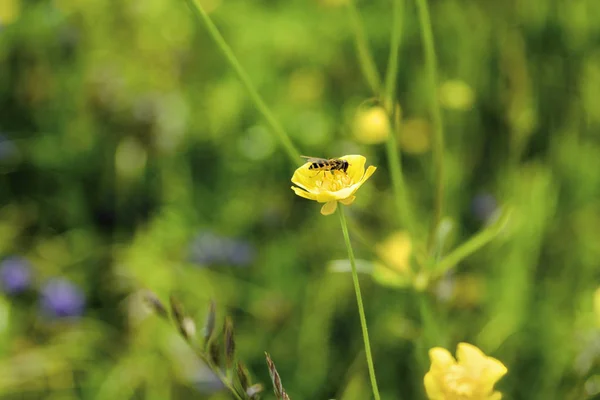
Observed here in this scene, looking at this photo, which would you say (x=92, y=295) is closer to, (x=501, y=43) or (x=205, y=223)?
(x=205, y=223)

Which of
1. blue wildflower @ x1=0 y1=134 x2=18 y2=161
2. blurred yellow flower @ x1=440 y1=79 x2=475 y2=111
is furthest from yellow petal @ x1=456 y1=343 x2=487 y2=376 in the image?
blue wildflower @ x1=0 y1=134 x2=18 y2=161

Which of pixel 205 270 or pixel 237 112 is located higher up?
pixel 237 112

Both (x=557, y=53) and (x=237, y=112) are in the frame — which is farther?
(x=237, y=112)

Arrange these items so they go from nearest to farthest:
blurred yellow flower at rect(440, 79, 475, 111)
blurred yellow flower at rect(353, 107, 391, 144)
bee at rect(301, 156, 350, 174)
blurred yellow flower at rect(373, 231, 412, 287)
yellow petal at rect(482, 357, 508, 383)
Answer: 1. yellow petal at rect(482, 357, 508, 383)
2. bee at rect(301, 156, 350, 174)
3. blurred yellow flower at rect(373, 231, 412, 287)
4. blurred yellow flower at rect(353, 107, 391, 144)
5. blurred yellow flower at rect(440, 79, 475, 111)

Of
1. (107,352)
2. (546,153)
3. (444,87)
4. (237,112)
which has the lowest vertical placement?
(107,352)

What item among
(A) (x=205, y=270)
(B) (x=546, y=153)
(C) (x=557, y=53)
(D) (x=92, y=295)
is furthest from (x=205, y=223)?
(C) (x=557, y=53)

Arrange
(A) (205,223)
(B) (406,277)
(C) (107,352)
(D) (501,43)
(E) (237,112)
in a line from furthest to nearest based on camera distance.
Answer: (E) (237,112), (D) (501,43), (A) (205,223), (C) (107,352), (B) (406,277)

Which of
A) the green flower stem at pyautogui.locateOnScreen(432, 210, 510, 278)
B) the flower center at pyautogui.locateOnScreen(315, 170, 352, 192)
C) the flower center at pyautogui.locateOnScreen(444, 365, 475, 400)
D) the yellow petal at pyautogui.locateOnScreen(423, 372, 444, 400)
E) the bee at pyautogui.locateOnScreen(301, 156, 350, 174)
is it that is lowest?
the green flower stem at pyautogui.locateOnScreen(432, 210, 510, 278)

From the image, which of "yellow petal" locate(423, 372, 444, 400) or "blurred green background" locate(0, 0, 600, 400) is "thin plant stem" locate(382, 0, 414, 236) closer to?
"blurred green background" locate(0, 0, 600, 400)

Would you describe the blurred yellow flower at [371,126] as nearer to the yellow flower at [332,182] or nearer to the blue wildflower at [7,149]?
the yellow flower at [332,182]
